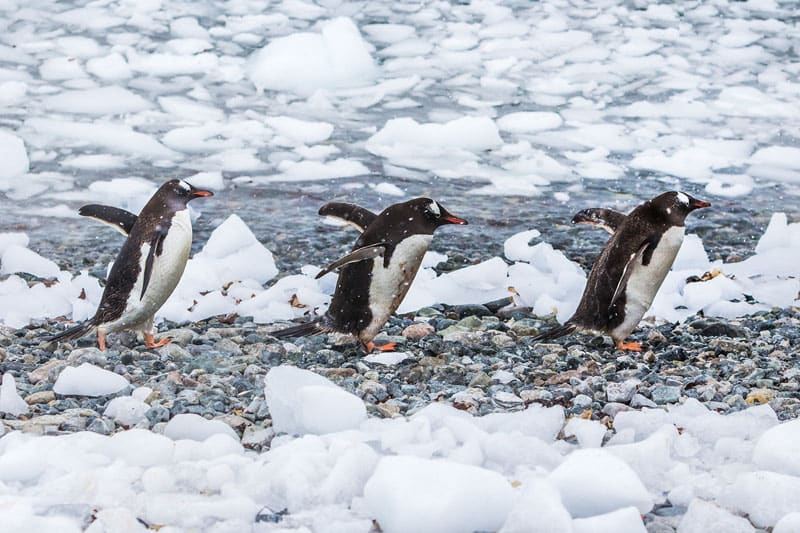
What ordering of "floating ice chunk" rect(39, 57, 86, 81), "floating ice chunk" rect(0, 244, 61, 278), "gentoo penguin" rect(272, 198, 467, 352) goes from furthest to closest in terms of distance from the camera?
"floating ice chunk" rect(39, 57, 86, 81), "floating ice chunk" rect(0, 244, 61, 278), "gentoo penguin" rect(272, 198, 467, 352)

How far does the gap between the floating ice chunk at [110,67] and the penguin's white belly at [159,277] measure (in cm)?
490

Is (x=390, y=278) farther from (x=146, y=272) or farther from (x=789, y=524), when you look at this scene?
(x=789, y=524)

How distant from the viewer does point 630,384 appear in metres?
2.91

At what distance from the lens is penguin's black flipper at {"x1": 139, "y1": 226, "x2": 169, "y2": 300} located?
11.5 ft

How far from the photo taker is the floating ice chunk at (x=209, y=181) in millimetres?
6125

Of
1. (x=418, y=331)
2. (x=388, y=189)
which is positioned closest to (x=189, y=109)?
(x=388, y=189)

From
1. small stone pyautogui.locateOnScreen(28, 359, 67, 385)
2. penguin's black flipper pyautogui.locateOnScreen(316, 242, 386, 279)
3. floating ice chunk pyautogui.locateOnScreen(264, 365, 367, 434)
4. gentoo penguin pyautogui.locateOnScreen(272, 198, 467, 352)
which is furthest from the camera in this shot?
gentoo penguin pyautogui.locateOnScreen(272, 198, 467, 352)

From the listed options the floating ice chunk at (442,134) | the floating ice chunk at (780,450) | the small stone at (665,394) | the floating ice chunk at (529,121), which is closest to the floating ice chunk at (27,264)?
the floating ice chunk at (442,134)

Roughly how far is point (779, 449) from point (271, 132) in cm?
519

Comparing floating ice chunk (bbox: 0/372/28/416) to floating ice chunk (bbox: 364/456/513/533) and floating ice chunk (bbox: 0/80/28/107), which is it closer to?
floating ice chunk (bbox: 364/456/513/533)

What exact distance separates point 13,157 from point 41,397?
377 centimetres

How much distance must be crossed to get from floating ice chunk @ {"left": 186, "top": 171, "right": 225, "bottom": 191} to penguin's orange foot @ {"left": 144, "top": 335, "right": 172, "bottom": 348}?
8.56ft

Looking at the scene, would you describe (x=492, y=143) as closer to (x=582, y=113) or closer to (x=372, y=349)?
(x=582, y=113)

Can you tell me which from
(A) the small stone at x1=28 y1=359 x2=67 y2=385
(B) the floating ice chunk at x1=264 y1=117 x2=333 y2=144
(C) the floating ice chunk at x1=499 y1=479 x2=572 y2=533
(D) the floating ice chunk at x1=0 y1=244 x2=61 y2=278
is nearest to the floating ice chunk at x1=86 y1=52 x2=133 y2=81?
(B) the floating ice chunk at x1=264 y1=117 x2=333 y2=144
